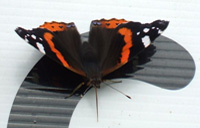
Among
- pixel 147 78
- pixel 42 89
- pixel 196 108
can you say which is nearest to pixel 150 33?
pixel 147 78

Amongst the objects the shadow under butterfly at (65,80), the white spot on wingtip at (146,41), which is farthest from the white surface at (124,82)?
the white spot on wingtip at (146,41)

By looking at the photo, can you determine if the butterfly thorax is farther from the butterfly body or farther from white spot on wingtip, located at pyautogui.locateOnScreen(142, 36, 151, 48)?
white spot on wingtip, located at pyautogui.locateOnScreen(142, 36, 151, 48)

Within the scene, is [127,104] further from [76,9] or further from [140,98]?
[76,9]

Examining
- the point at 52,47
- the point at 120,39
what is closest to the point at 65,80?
the point at 52,47

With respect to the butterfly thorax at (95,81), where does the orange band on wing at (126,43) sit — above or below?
above

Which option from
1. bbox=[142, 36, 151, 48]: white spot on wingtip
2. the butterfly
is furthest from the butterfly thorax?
bbox=[142, 36, 151, 48]: white spot on wingtip

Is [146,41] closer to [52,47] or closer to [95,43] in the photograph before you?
[95,43]

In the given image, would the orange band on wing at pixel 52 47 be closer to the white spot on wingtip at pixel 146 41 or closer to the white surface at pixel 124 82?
the white surface at pixel 124 82
